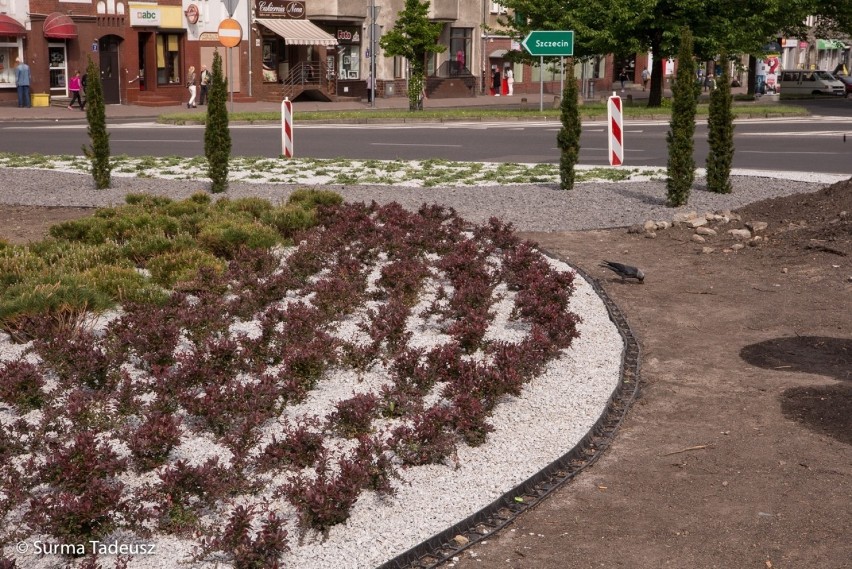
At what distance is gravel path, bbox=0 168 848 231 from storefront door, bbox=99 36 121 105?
101 feet

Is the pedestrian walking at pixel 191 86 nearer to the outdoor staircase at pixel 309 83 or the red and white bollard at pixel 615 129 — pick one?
the outdoor staircase at pixel 309 83

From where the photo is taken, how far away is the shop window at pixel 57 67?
4528cm

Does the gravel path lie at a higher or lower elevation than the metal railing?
lower

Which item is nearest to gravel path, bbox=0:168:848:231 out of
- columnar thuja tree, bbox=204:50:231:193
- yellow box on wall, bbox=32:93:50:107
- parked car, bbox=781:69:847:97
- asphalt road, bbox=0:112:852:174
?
columnar thuja tree, bbox=204:50:231:193

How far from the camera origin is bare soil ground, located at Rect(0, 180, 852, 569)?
193 inches

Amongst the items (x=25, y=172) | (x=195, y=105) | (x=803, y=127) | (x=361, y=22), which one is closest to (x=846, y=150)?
(x=803, y=127)

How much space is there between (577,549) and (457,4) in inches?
2307

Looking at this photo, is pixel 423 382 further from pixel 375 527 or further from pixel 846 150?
pixel 846 150

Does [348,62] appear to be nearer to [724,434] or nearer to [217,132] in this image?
[217,132]

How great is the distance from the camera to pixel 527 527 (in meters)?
5.11

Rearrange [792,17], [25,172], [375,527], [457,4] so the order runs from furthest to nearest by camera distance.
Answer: [457,4] → [792,17] → [25,172] → [375,527]

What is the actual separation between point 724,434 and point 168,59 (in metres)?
46.4

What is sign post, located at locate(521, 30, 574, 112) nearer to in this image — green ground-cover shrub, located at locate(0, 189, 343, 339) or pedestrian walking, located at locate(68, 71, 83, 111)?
pedestrian walking, located at locate(68, 71, 83, 111)

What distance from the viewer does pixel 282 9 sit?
53.3 m
